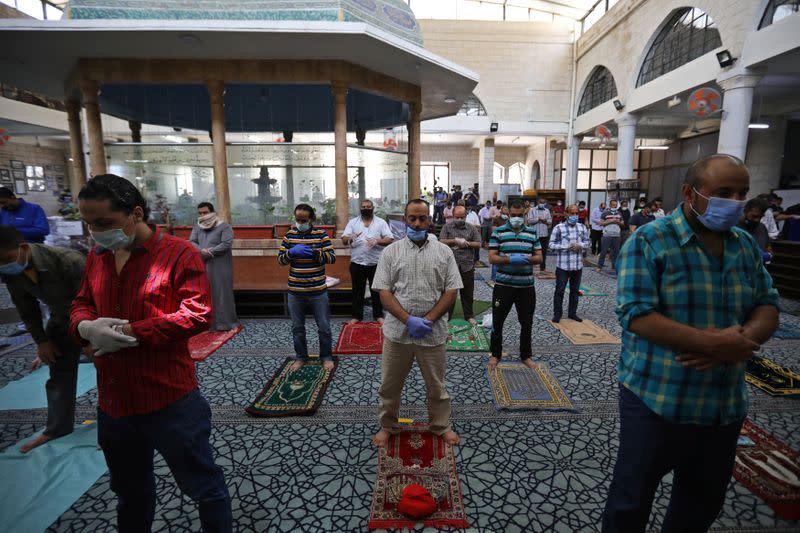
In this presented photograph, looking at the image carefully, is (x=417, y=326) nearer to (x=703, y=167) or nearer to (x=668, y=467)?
(x=668, y=467)

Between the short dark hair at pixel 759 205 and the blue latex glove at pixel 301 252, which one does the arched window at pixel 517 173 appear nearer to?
the short dark hair at pixel 759 205

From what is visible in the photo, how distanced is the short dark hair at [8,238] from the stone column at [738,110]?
12183 millimetres

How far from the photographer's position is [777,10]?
859 cm

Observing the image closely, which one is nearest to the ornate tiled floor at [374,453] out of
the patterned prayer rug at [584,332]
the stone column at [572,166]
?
the patterned prayer rug at [584,332]

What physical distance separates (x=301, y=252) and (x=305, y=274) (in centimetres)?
25

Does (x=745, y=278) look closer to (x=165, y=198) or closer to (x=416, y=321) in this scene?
(x=416, y=321)

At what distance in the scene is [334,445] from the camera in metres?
3.21

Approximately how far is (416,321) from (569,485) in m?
1.52

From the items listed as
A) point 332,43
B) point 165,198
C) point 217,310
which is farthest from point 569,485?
point 165,198

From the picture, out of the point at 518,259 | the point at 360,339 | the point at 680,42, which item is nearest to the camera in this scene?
the point at 518,259

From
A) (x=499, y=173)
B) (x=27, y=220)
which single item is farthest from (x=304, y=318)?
(x=499, y=173)

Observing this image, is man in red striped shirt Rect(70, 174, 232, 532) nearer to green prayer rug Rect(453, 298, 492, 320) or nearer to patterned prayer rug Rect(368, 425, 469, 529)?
patterned prayer rug Rect(368, 425, 469, 529)

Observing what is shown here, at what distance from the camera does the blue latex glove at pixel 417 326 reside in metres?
2.81

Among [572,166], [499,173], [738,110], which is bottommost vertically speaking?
[572,166]
